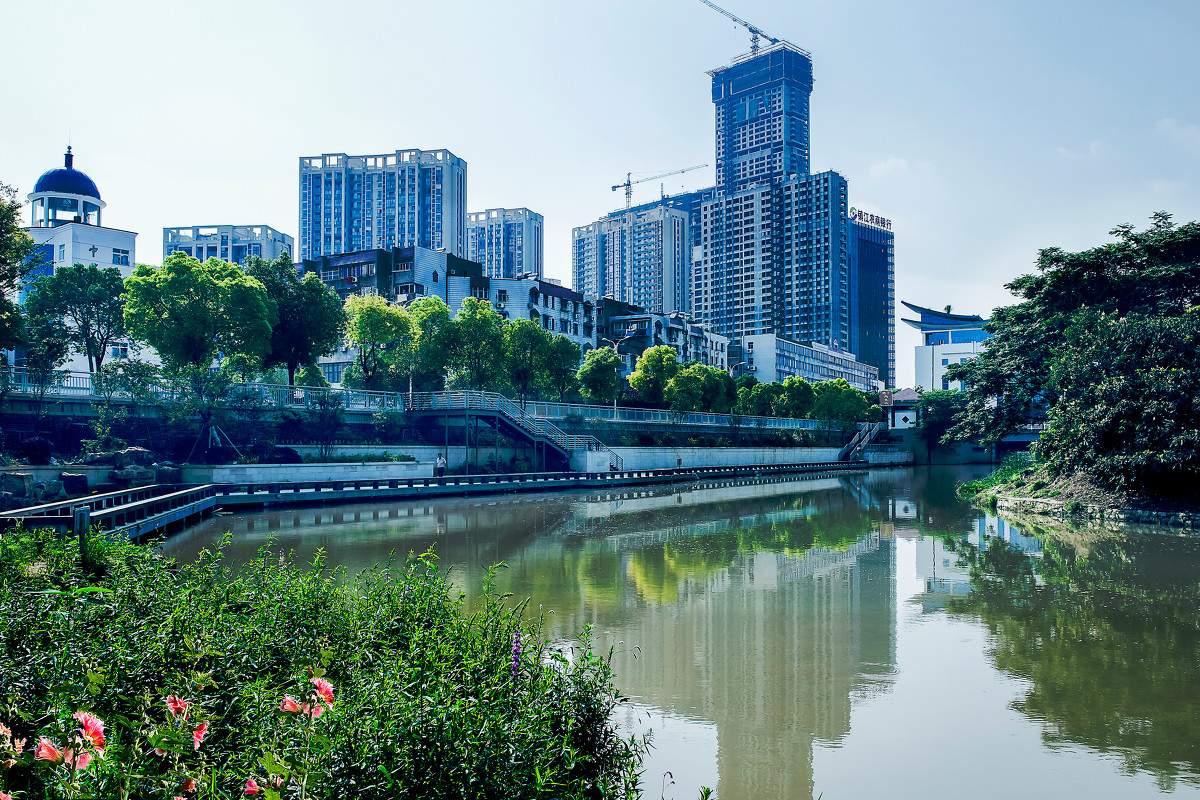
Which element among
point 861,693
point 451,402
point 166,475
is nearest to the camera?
point 861,693

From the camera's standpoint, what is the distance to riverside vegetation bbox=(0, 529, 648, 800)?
371cm

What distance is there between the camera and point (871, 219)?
175 meters

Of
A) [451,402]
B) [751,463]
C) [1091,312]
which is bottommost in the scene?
[751,463]

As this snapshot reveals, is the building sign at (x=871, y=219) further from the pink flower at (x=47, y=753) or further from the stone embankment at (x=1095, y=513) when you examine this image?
the pink flower at (x=47, y=753)

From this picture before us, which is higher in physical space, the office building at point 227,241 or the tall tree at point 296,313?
the office building at point 227,241

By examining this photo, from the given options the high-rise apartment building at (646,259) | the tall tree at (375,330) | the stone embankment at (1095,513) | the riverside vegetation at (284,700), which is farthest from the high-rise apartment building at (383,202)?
the riverside vegetation at (284,700)

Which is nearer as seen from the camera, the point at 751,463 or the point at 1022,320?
the point at 1022,320

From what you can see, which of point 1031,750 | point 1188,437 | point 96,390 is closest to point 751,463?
point 1188,437

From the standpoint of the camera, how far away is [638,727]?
7.61 m

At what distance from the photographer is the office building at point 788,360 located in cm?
10959

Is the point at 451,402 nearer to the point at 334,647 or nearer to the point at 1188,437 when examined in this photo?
the point at 1188,437

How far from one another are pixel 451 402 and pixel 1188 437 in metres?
30.4

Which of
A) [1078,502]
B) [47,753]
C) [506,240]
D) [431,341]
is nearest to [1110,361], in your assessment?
[1078,502]

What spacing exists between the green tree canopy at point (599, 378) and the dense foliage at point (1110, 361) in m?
22.6
